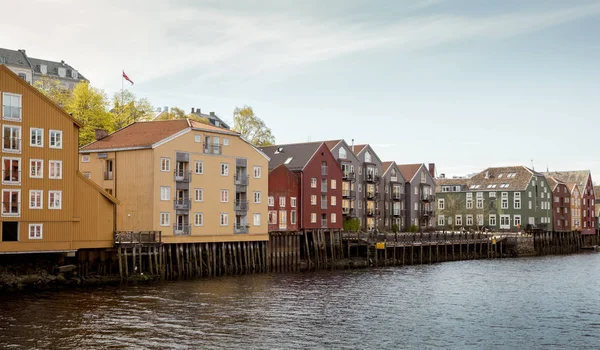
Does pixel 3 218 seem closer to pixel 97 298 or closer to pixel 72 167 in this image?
pixel 72 167

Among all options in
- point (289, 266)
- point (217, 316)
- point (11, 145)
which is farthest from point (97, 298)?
point (289, 266)

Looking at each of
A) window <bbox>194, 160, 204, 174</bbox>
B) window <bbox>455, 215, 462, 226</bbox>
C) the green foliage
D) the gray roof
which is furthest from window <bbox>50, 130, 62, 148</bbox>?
window <bbox>455, 215, 462, 226</bbox>

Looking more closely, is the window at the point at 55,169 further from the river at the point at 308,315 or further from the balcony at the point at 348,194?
the balcony at the point at 348,194

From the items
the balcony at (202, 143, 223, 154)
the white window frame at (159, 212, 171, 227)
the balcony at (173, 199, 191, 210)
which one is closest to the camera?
the white window frame at (159, 212, 171, 227)

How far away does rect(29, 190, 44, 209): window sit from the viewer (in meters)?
56.0

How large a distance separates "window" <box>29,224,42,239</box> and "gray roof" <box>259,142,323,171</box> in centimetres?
3764

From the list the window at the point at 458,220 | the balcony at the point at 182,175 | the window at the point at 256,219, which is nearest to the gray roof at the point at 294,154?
the window at the point at 256,219

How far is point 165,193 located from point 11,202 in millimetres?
14956

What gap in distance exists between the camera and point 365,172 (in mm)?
106125

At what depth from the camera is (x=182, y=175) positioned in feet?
224

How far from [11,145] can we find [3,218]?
5654mm

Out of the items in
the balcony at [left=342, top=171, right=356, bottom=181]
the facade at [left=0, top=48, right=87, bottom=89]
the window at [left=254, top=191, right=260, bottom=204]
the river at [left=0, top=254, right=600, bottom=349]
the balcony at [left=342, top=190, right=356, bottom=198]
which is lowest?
the river at [left=0, top=254, right=600, bottom=349]

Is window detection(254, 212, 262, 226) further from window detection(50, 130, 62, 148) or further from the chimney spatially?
window detection(50, 130, 62, 148)

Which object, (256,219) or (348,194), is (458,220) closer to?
(348,194)
